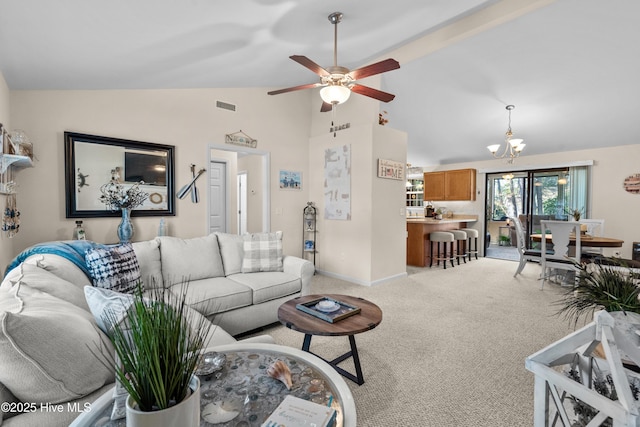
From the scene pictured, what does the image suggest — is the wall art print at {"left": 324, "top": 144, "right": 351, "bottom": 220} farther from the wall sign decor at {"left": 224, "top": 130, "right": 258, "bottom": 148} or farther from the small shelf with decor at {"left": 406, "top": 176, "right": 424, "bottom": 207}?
the small shelf with decor at {"left": 406, "top": 176, "right": 424, "bottom": 207}

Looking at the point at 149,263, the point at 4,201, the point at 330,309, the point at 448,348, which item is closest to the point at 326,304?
the point at 330,309

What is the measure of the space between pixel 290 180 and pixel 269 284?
8.60 ft

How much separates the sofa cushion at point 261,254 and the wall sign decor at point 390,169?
2148 mm

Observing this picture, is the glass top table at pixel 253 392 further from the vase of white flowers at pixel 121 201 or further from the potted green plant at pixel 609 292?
the vase of white flowers at pixel 121 201

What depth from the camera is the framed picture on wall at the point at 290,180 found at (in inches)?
201

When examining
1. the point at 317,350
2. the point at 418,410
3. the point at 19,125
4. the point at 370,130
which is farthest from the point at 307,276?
the point at 19,125

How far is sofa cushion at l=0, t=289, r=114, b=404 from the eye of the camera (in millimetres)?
927

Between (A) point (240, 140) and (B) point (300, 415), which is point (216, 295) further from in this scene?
(A) point (240, 140)

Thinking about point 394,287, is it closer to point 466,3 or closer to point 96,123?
point 466,3

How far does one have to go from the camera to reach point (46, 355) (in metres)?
0.98

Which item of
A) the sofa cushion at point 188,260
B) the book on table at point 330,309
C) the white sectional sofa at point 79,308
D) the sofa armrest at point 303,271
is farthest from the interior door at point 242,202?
the book on table at point 330,309

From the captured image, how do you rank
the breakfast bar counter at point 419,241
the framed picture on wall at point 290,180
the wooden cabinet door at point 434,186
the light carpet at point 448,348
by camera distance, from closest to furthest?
the light carpet at point 448,348, the framed picture on wall at point 290,180, the breakfast bar counter at point 419,241, the wooden cabinet door at point 434,186

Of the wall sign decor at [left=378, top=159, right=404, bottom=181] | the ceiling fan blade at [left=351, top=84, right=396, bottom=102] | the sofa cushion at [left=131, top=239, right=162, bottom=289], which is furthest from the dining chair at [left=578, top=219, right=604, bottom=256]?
the sofa cushion at [left=131, top=239, right=162, bottom=289]

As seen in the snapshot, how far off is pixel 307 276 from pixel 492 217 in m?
6.23
